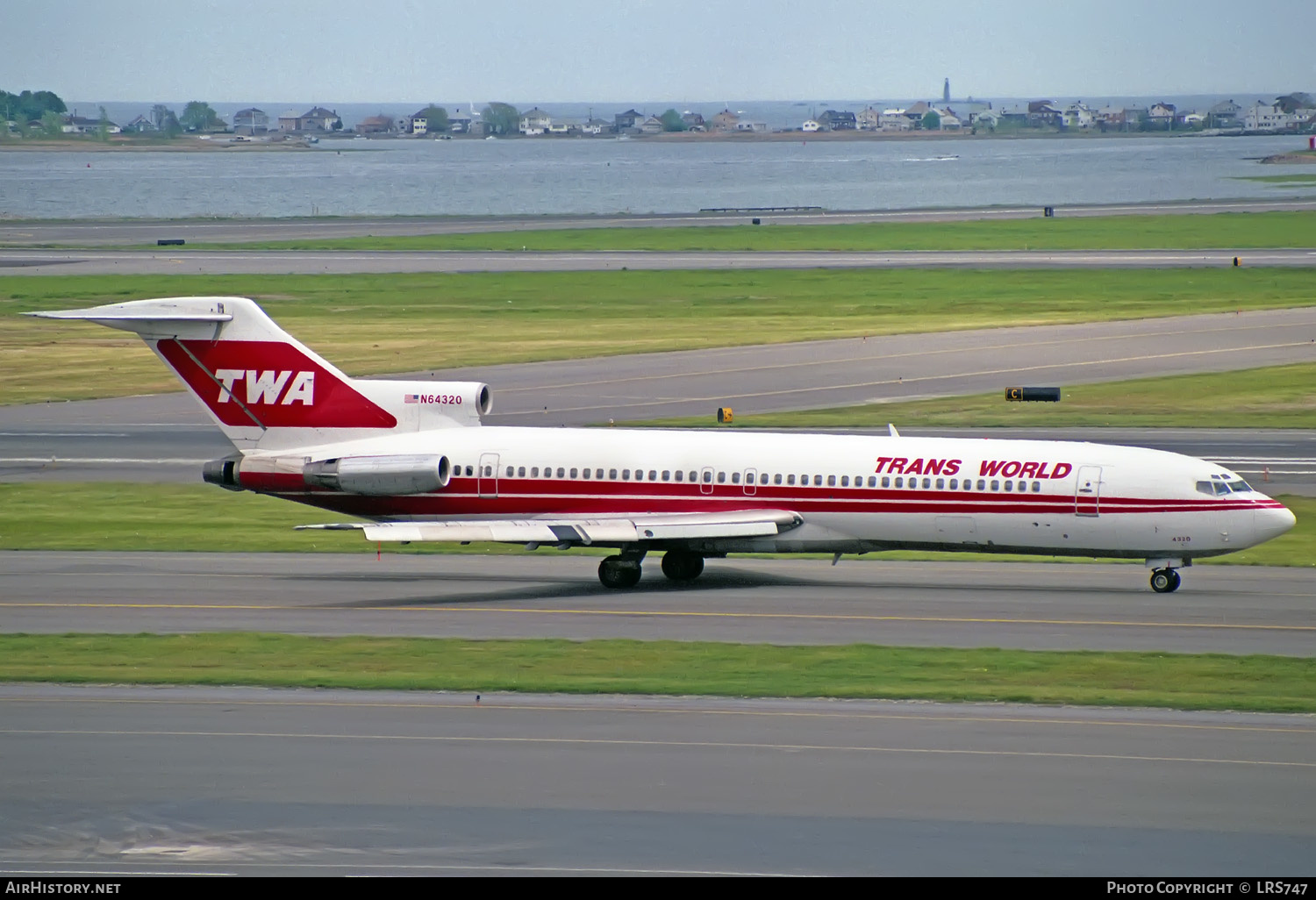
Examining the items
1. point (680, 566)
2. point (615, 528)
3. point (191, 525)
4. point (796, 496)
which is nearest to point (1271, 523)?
point (796, 496)

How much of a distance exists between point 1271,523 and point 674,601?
1366cm

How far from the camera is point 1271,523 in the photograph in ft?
132

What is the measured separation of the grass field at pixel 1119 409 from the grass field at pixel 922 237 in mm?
63208

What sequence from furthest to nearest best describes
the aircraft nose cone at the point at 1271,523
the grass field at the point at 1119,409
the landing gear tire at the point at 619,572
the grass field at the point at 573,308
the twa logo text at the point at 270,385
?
the grass field at the point at 573,308
the grass field at the point at 1119,409
the twa logo text at the point at 270,385
the landing gear tire at the point at 619,572
the aircraft nose cone at the point at 1271,523

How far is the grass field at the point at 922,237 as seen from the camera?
5546 inches

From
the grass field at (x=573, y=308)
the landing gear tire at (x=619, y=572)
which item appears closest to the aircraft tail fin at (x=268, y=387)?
the landing gear tire at (x=619, y=572)

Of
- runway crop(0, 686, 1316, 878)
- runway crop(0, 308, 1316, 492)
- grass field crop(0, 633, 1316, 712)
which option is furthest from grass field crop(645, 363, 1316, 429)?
runway crop(0, 686, 1316, 878)

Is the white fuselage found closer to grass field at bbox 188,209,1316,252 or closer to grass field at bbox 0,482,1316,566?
grass field at bbox 0,482,1316,566

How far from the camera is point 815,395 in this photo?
74.4 metres

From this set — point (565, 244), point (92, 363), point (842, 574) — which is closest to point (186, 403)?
point (92, 363)

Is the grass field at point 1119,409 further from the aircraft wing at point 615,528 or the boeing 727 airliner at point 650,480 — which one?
the aircraft wing at point 615,528

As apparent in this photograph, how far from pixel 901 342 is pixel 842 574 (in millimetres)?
47033
